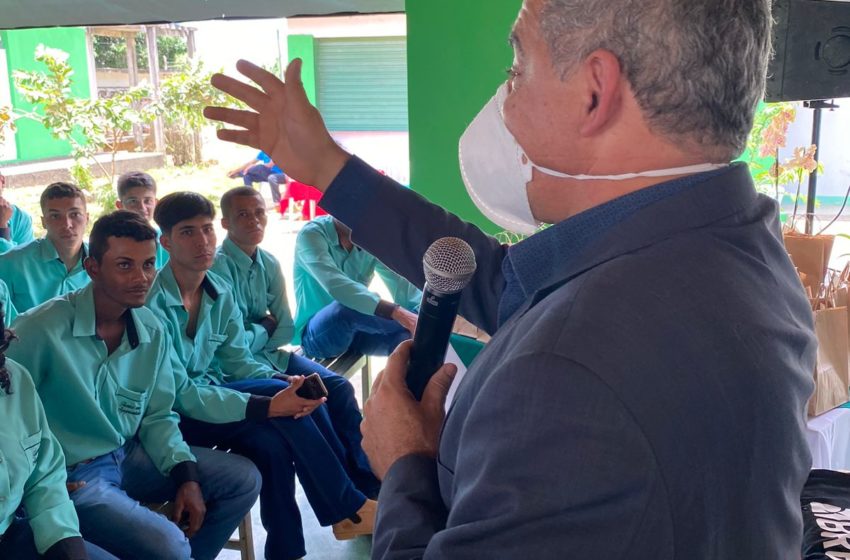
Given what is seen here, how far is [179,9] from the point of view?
4215 mm

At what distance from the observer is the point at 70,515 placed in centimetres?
196

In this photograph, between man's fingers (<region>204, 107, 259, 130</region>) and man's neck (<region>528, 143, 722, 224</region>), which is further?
man's fingers (<region>204, 107, 259, 130</region>)

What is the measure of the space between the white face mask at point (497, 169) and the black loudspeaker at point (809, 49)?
7.16 ft

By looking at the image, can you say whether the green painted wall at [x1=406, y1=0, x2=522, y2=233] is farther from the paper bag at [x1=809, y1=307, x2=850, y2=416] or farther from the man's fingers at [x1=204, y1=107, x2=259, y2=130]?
the man's fingers at [x1=204, y1=107, x2=259, y2=130]

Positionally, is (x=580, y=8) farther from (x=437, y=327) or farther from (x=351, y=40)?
(x=351, y=40)

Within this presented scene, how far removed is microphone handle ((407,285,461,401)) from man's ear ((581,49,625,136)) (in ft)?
0.93

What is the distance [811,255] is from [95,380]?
2.60 meters

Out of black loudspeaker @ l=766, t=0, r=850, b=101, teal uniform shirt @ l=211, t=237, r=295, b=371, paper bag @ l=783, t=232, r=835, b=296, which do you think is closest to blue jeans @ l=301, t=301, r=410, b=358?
teal uniform shirt @ l=211, t=237, r=295, b=371

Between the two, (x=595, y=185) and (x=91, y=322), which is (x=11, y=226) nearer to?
(x=91, y=322)

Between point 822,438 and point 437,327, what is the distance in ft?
6.23

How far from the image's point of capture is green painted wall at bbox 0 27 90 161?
28.2ft

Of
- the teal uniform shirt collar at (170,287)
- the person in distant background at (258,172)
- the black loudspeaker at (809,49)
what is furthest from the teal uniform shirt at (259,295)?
the person in distant background at (258,172)

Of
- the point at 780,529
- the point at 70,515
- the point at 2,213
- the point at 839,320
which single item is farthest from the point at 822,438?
the point at 2,213

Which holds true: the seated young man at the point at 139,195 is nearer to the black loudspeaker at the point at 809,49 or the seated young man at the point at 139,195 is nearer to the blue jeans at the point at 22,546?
the blue jeans at the point at 22,546
